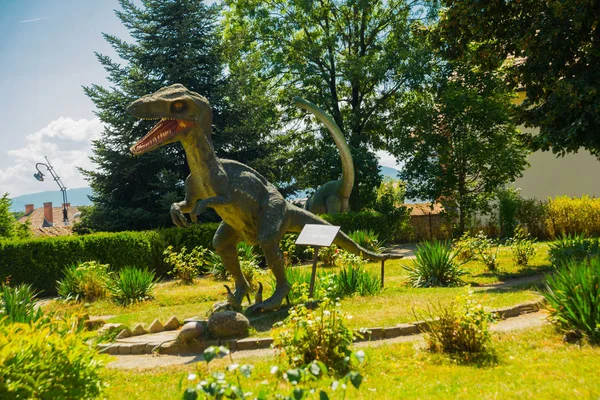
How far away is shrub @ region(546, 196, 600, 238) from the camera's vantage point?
18.2 metres

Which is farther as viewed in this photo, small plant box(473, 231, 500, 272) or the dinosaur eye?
small plant box(473, 231, 500, 272)

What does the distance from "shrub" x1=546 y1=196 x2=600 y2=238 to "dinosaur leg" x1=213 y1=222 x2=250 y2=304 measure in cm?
1384

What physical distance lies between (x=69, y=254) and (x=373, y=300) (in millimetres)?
8147

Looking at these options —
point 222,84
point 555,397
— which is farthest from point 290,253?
point 555,397

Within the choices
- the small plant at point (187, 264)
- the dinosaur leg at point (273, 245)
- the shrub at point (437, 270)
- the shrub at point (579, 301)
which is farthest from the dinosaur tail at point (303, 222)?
the small plant at point (187, 264)

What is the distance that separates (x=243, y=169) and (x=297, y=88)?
1608cm

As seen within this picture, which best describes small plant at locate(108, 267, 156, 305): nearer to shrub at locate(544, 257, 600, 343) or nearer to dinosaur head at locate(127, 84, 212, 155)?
dinosaur head at locate(127, 84, 212, 155)

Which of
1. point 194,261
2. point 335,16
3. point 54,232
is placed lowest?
point 194,261

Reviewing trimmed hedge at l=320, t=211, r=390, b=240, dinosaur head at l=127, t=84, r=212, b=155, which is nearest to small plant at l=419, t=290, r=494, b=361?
dinosaur head at l=127, t=84, r=212, b=155

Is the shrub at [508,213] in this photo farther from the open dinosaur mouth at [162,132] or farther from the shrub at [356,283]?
the open dinosaur mouth at [162,132]

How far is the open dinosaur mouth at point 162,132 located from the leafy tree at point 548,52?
761cm

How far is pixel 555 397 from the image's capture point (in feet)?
13.0

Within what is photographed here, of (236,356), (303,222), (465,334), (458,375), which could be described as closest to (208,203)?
(303,222)

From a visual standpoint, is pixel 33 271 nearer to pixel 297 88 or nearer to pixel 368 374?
pixel 368 374
